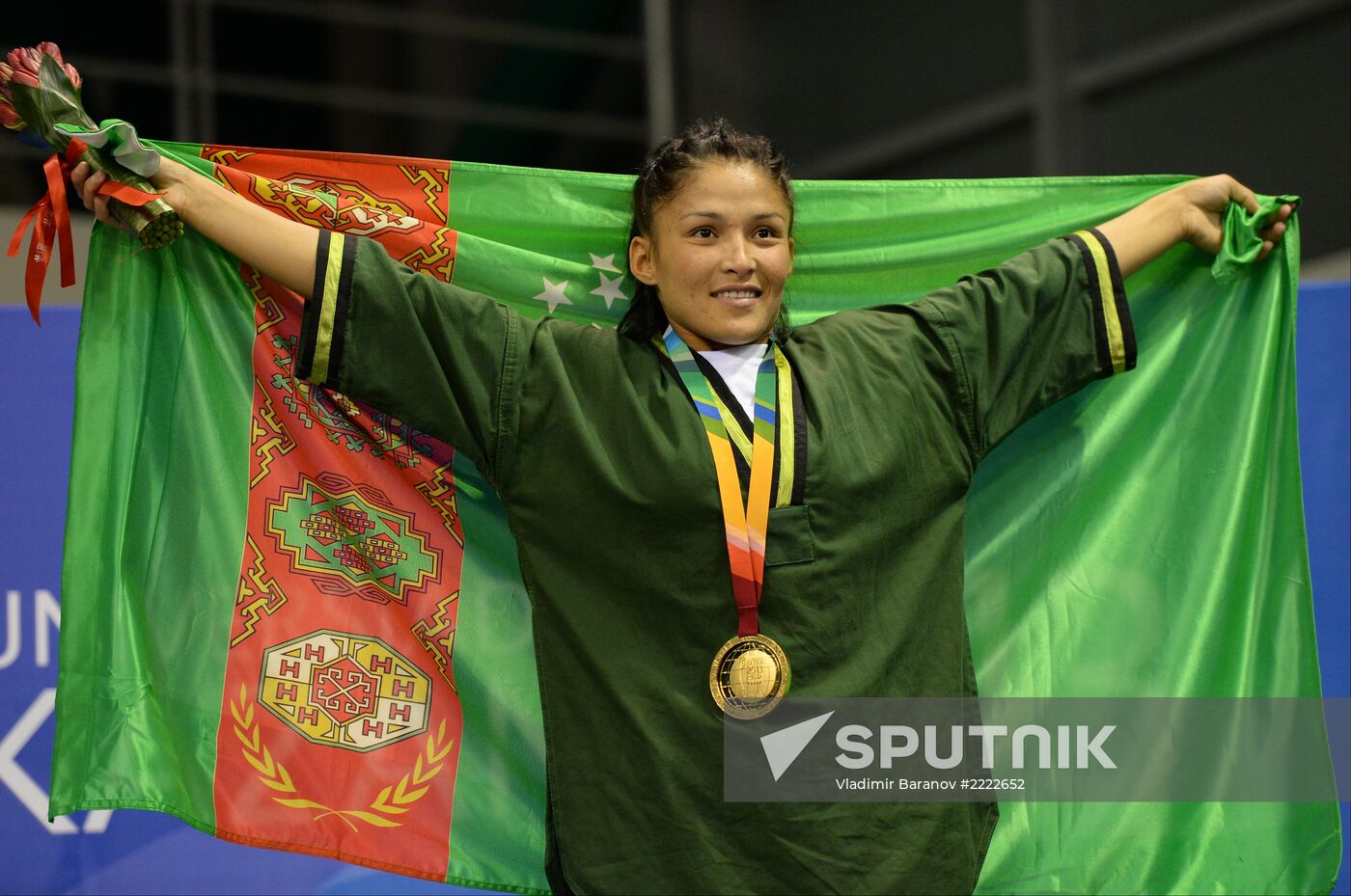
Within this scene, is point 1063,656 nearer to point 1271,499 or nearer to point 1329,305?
point 1271,499

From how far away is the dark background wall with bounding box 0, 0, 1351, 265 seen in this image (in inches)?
195

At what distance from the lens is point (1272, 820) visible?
2.56m

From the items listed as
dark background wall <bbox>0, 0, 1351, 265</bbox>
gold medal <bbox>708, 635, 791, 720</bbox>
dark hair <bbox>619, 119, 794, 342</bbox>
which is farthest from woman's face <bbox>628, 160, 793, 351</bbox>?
dark background wall <bbox>0, 0, 1351, 265</bbox>

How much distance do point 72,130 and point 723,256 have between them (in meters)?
1.03

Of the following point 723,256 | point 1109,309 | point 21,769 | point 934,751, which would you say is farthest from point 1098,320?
point 21,769

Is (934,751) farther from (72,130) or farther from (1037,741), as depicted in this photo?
(72,130)

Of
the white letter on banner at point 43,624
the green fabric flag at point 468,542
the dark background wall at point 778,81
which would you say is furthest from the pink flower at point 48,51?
the dark background wall at point 778,81

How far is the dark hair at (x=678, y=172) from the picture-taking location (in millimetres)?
2410

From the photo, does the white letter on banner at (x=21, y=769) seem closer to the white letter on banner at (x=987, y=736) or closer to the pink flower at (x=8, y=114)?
the pink flower at (x=8, y=114)

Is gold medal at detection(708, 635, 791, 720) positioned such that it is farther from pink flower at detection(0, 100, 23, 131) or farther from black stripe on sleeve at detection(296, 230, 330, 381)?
pink flower at detection(0, 100, 23, 131)

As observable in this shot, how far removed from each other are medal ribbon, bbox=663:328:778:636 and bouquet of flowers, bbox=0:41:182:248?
930 millimetres

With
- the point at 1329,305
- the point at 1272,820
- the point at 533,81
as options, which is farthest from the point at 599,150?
the point at 1272,820

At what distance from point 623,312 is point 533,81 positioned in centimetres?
499

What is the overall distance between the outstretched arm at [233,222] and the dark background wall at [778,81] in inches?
142
